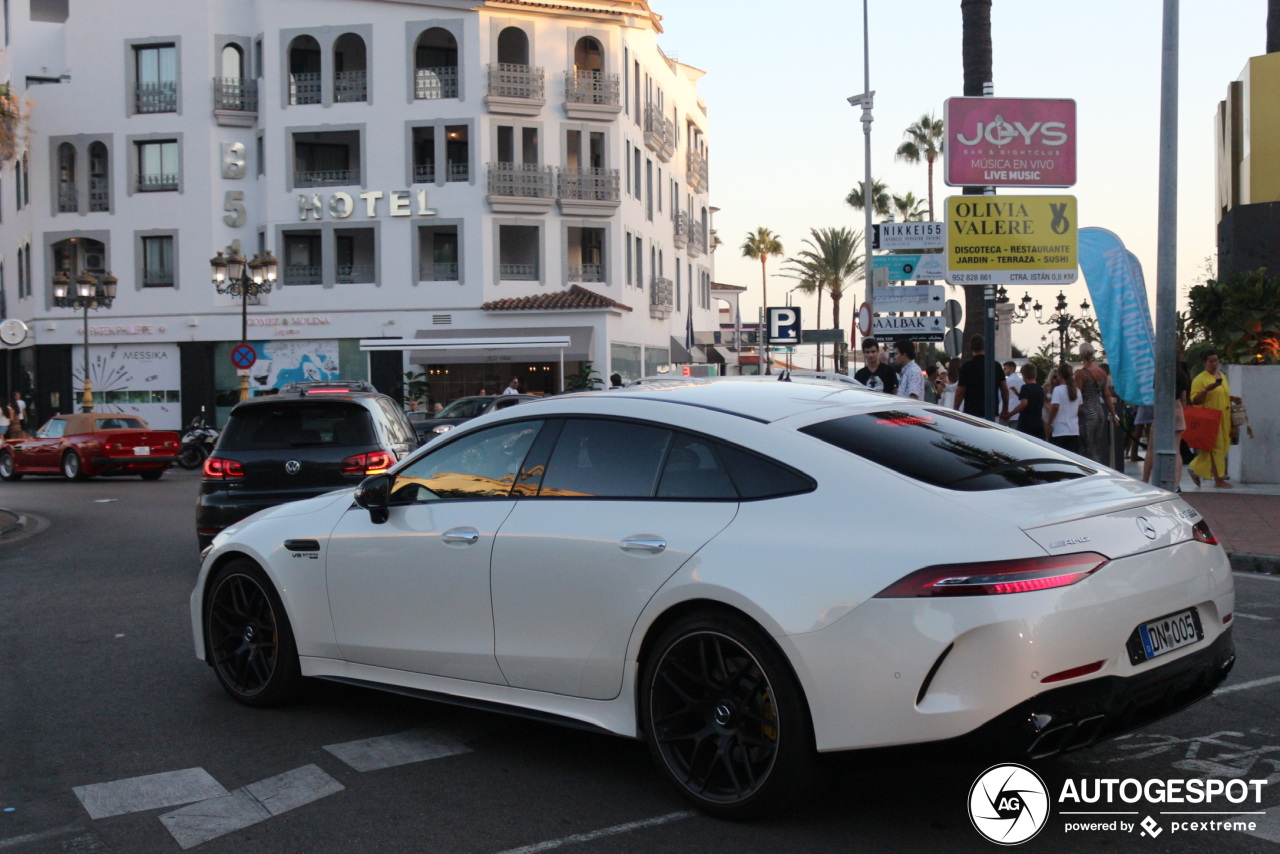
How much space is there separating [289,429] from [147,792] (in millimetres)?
5492

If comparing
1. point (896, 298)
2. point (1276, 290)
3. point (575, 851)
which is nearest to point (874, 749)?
point (575, 851)

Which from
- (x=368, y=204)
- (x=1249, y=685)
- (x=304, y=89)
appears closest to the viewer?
(x=1249, y=685)

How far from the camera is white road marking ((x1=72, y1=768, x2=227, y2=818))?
477 centimetres

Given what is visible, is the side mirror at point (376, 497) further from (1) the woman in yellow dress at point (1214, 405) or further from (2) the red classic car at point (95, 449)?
(2) the red classic car at point (95, 449)

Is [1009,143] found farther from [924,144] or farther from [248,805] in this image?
[924,144]

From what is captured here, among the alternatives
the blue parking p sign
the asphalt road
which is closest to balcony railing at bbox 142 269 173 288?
the blue parking p sign

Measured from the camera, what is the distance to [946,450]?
4.67 metres

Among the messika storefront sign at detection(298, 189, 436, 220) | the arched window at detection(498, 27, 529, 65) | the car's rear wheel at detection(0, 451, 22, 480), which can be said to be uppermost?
the arched window at detection(498, 27, 529, 65)

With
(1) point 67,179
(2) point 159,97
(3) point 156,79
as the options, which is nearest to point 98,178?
(1) point 67,179

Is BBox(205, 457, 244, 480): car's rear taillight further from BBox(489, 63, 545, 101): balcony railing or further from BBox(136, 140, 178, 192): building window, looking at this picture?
BBox(136, 140, 178, 192): building window

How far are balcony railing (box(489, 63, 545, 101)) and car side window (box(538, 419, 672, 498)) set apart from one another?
3647 cm

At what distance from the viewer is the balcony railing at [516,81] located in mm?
39812

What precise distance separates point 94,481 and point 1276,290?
23.1 meters

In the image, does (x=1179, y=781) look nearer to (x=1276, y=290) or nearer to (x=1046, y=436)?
(x=1046, y=436)
